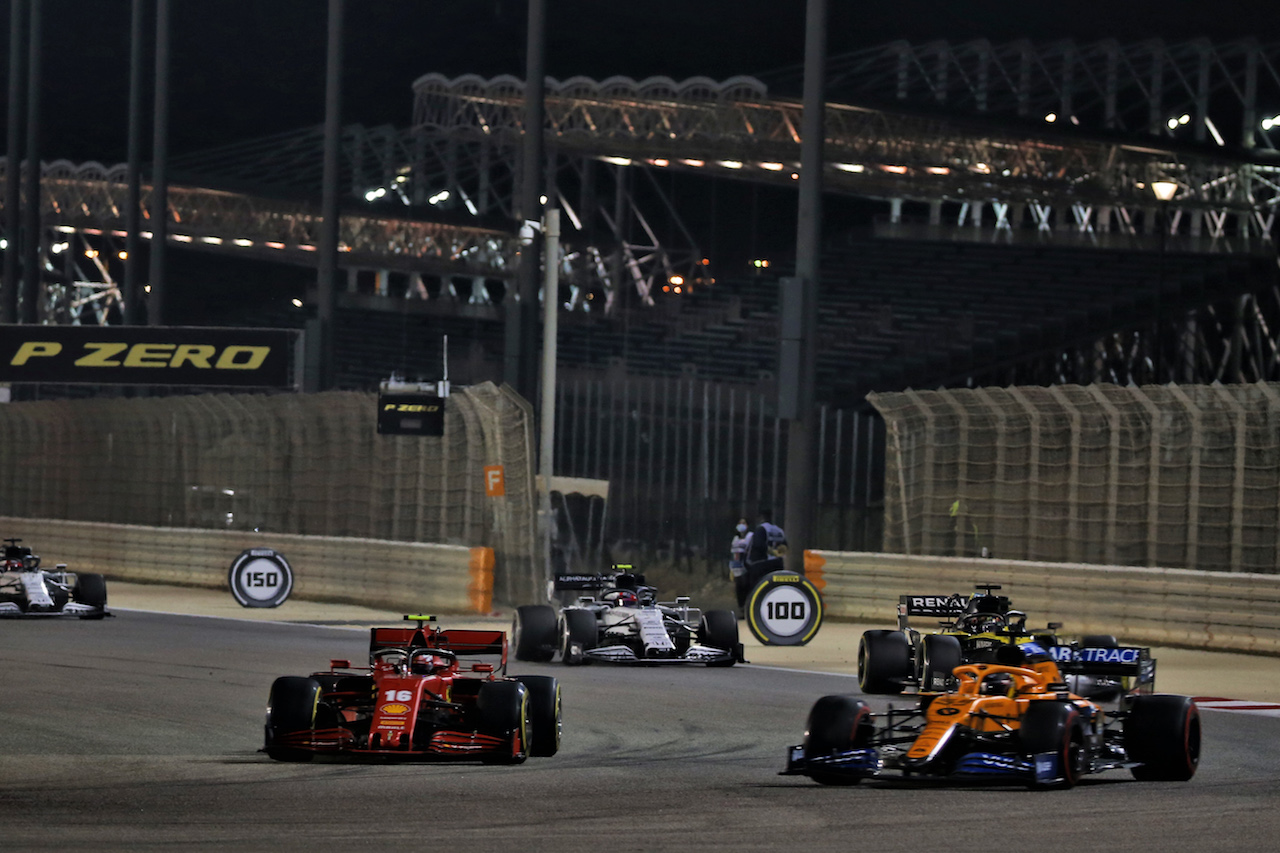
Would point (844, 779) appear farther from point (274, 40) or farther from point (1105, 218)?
point (274, 40)

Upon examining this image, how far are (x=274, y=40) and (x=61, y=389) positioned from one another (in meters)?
14.2

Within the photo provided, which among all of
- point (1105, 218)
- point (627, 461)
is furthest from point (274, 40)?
point (627, 461)

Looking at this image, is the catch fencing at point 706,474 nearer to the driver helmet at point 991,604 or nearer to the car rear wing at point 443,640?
the driver helmet at point 991,604

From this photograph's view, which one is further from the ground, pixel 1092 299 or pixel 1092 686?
pixel 1092 299

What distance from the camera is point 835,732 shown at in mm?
10039

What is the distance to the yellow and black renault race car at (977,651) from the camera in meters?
11.5

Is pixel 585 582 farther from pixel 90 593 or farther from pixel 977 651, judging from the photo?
pixel 90 593

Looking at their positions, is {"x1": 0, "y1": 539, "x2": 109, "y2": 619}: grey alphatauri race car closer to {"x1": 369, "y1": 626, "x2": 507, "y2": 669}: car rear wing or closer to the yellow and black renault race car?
the yellow and black renault race car

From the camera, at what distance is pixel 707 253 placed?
222ft

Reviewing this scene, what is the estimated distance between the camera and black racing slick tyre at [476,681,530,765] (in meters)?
10.8

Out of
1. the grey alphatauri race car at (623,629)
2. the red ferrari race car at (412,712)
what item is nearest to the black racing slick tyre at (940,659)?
the red ferrari race car at (412,712)

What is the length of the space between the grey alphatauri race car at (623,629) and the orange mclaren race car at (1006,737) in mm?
6601

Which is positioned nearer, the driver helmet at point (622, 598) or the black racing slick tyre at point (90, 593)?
the driver helmet at point (622, 598)

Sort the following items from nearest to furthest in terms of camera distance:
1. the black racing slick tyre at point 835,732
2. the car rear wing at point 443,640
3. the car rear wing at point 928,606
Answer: the black racing slick tyre at point 835,732
the car rear wing at point 443,640
the car rear wing at point 928,606
